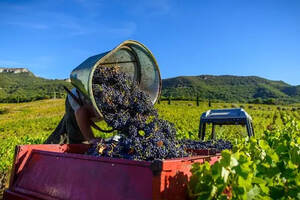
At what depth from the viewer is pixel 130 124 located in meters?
3.43

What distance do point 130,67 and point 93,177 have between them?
2.18m

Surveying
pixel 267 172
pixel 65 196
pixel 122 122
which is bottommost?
pixel 65 196

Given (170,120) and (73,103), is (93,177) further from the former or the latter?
(170,120)

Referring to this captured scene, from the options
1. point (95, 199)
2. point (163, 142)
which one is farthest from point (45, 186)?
point (163, 142)

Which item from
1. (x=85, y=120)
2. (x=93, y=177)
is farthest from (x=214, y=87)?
(x=93, y=177)

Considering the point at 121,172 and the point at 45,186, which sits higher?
the point at 121,172

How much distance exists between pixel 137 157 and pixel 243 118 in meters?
4.52

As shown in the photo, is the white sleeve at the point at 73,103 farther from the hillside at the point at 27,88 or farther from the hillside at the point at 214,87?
the hillside at the point at 214,87

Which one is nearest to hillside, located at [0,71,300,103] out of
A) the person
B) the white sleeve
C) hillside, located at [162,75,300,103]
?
hillside, located at [162,75,300,103]

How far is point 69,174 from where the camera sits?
2.50m

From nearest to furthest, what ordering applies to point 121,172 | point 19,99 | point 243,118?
point 121,172
point 243,118
point 19,99

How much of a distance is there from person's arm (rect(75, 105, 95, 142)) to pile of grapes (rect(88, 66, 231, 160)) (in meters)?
0.44

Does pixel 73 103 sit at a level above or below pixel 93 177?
above

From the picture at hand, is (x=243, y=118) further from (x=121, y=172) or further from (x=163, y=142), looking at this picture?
(x=121, y=172)
